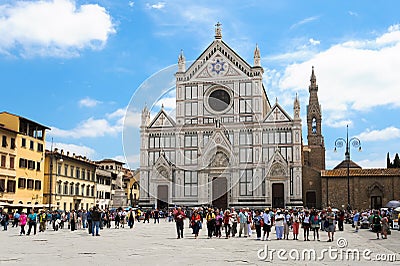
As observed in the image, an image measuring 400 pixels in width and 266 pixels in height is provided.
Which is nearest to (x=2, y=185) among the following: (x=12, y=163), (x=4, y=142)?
(x=12, y=163)

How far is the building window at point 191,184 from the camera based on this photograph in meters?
58.8

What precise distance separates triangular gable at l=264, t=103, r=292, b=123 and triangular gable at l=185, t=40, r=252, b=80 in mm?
4990

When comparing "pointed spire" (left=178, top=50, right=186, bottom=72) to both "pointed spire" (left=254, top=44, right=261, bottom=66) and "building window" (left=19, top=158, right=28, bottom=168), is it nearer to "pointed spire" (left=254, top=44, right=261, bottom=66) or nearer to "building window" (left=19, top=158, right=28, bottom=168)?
"pointed spire" (left=254, top=44, right=261, bottom=66)

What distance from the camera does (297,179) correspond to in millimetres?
56219

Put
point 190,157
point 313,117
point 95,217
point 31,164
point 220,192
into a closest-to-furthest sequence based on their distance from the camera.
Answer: point 95,217, point 31,164, point 220,192, point 190,157, point 313,117

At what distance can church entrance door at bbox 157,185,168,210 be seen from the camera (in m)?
59.2

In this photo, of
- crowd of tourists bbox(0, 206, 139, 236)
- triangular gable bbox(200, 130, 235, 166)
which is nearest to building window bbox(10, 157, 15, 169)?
crowd of tourists bbox(0, 206, 139, 236)

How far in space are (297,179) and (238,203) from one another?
706 centimetres

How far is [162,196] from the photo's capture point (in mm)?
59250

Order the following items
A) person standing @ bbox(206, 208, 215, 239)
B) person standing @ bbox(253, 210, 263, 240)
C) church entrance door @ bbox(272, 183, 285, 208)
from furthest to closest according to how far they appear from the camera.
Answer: church entrance door @ bbox(272, 183, 285, 208)
person standing @ bbox(206, 208, 215, 239)
person standing @ bbox(253, 210, 263, 240)

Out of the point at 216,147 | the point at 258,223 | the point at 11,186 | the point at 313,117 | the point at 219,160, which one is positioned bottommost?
the point at 258,223

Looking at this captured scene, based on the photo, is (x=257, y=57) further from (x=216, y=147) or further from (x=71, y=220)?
(x=71, y=220)

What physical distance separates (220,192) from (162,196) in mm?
6749

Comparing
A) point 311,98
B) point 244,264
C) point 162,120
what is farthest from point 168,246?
point 311,98
